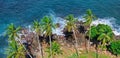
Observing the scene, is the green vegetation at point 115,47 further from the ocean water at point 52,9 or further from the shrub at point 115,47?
the ocean water at point 52,9

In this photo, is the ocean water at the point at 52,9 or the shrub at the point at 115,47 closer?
the shrub at the point at 115,47

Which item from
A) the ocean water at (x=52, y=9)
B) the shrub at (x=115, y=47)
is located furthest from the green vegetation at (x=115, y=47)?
the ocean water at (x=52, y=9)

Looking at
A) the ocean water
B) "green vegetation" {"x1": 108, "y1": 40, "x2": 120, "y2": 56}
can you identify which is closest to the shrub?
"green vegetation" {"x1": 108, "y1": 40, "x2": 120, "y2": 56}

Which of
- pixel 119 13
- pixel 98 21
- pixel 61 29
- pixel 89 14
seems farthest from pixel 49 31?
pixel 119 13

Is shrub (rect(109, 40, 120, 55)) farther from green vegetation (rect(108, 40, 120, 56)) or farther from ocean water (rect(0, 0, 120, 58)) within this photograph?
ocean water (rect(0, 0, 120, 58))

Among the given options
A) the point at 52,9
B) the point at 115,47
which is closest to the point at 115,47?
the point at 115,47

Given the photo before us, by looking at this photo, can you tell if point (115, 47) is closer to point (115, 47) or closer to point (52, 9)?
point (115, 47)

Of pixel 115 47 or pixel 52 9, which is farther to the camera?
pixel 52 9

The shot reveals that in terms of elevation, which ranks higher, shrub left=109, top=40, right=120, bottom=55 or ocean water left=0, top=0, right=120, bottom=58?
ocean water left=0, top=0, right=120, bottom=58

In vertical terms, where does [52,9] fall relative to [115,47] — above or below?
above
